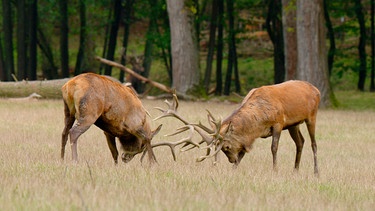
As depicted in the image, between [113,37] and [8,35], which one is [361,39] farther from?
[8,35]

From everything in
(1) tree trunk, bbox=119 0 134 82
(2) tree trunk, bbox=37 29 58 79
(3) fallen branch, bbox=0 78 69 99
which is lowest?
(2) tree trunk, bbox=37 29 58 79

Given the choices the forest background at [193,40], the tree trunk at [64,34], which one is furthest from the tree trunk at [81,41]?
the tree trunk at [64,34]

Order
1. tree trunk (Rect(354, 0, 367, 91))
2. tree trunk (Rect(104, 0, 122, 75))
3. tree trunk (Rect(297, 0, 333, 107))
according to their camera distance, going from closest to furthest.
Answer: tree trunk (Rect(297, 0, 333, 107)) < tree trunk (Rect(104, 0, 122, 75)) < tree trunk (Rect(354, 0, 367, 91))

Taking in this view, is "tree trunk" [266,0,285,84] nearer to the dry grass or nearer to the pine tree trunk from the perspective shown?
the pine tree trunk

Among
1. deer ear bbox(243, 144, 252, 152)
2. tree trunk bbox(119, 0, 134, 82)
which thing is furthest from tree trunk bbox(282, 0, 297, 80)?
deer ear bbox(243, 144, 252, 152)

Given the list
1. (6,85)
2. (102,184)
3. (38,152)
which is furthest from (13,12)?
(102,184)

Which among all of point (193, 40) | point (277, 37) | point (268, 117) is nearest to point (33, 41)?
point (277, 37)

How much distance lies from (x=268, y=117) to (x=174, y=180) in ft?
11.3

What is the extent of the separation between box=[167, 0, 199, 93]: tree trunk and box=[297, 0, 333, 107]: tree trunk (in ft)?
13.2

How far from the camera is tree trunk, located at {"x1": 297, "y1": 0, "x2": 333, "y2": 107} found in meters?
28.8

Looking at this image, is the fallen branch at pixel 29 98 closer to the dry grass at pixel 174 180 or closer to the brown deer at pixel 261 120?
the dry grass at pixel 174 180

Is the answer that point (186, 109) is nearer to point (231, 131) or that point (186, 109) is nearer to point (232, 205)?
point (231, 131)

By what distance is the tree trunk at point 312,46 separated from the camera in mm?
28828

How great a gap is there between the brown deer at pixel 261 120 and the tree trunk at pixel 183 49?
17.6 meters
